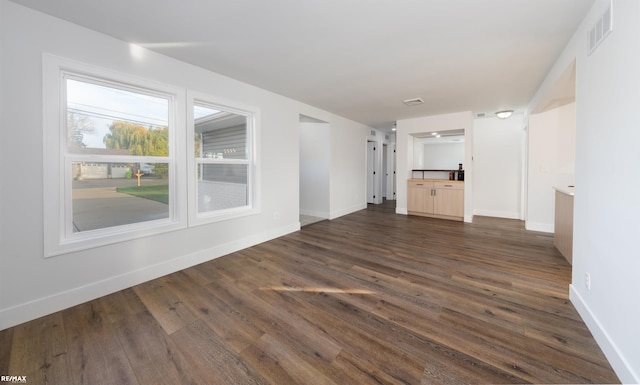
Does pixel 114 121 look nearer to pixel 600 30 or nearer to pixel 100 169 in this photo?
pixel 100 169

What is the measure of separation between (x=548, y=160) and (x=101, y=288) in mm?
6631

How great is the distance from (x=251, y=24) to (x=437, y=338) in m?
2.97

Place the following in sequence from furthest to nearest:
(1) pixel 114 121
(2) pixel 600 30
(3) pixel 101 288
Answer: (1) pixel 114 121, (3) pixel 101 288, (2) pixel 600 30

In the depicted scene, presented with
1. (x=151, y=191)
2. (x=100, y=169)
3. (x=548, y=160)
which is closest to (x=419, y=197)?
(x=548, y=160)

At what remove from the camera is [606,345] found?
60.7 inches

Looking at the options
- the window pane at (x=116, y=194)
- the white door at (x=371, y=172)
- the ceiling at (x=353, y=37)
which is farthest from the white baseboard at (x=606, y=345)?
the white door at (x=371, y=172)

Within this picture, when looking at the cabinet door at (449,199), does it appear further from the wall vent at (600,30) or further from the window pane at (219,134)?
the window pane at (219,134)

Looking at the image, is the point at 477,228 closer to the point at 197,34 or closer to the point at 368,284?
the point at 368,284

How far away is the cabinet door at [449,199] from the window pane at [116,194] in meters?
5.56

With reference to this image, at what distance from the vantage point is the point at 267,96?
3.98 m

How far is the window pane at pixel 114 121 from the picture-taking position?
2262mm

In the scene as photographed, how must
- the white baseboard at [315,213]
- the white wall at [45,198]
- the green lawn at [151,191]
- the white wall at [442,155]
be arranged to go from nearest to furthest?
the white wall at [45,198] → the green lawn at [151,191] → the white baseboard at [315,213] → the white wall at [442,155]

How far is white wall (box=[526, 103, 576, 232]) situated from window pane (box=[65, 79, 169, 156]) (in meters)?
5.91

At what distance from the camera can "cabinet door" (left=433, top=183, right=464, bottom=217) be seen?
559 centimetres
